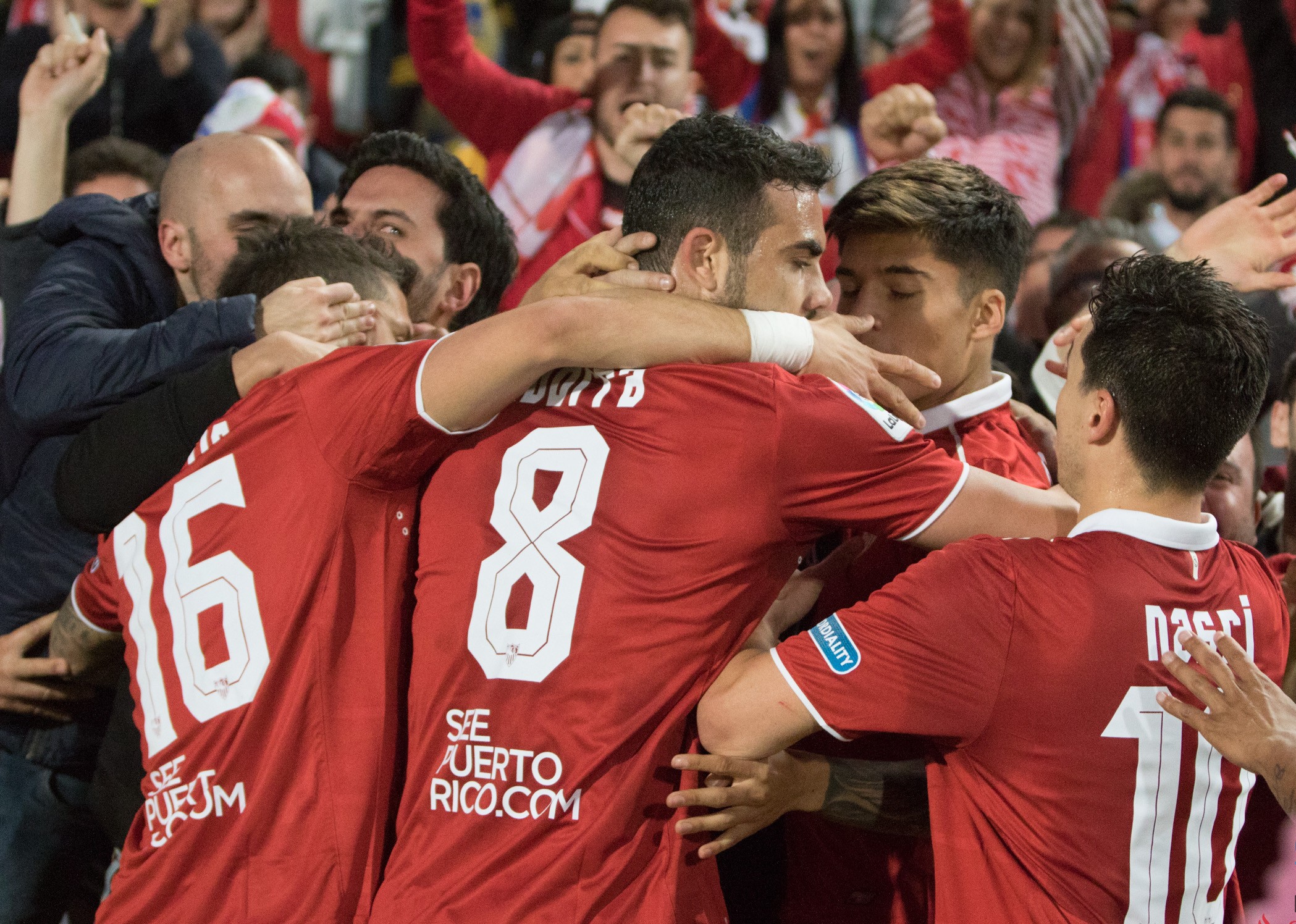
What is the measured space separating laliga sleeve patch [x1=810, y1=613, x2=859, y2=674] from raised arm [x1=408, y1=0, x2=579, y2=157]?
12.1 ft

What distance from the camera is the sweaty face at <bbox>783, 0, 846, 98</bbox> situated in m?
6.37

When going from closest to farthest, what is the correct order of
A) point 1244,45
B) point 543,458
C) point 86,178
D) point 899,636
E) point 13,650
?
1. point 899,636
2. point 543,458
3. point 13,650
4. point 86,178
5. point 1244,45

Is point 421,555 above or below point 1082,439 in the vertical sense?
below

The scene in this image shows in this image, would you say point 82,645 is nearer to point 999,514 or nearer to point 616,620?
point 616,620

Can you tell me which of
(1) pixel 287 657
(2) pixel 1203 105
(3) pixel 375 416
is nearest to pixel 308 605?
(1) pixel 287 657

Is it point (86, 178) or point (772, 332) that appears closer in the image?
point (772, 332)

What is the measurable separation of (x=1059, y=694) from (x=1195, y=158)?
5792 mm

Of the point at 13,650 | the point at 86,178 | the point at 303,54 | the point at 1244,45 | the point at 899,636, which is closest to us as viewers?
the point at 899,636

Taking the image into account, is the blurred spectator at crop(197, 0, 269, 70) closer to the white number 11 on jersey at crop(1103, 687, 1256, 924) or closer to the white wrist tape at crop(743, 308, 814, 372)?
the white wrist tape at crop(743, 308, 814, 372)

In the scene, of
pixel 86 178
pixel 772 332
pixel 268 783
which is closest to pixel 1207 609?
pixel 772 332

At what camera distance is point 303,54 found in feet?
21.7

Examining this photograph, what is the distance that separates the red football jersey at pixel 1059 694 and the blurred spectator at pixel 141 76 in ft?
16.2

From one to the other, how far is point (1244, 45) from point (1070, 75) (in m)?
1.59

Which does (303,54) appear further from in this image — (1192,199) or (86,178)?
(1192,199)
